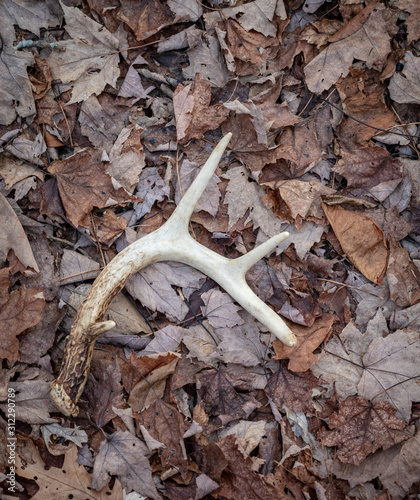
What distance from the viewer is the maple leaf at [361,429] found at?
2736 mm

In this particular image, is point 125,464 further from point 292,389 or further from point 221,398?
point 292,389

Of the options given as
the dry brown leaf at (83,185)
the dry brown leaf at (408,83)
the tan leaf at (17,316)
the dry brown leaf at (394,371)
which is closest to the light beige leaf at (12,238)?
the tan leaf at (17,316)

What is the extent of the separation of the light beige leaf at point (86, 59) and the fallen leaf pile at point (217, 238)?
0.02 meters

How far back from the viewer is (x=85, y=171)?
9.67ft

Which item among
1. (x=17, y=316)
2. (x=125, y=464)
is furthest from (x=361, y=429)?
(x=17, y=316)

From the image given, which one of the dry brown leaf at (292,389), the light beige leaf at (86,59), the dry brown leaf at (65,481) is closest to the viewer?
the dry brown leaf at (65,481)

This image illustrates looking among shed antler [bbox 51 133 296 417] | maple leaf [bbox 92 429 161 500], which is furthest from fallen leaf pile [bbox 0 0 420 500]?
shed antler [bbox 51 133 296 417]

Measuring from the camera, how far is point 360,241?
3070 millimetres

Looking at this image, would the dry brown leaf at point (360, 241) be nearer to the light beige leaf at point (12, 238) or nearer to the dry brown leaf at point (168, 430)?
the dry brown leaf at point (168, 430)

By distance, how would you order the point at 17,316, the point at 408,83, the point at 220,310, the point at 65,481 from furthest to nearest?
the point at 408,83 → the point at 220,310 → the point at 17,316 → the point at 65,481

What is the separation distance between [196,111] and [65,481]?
2958 millimetres

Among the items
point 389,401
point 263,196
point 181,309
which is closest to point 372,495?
point 389,401

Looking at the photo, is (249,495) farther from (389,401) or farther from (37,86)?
(37,86)

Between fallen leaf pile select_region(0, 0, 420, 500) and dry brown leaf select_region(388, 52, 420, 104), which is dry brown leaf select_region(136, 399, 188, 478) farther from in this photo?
dry brown leaf select_region(388, 52, 420, 104)
